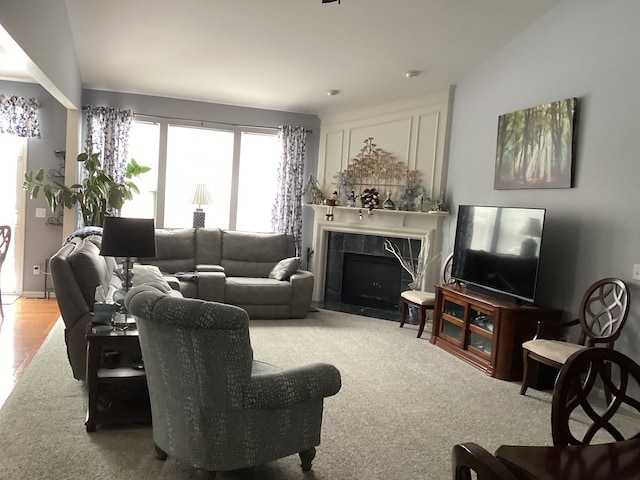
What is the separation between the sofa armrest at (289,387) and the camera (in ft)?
7.25

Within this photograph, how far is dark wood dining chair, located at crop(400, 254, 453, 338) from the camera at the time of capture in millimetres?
5414

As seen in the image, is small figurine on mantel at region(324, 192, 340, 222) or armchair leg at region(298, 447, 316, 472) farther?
small figurine on mantel at region(324, 192, 340, 222)

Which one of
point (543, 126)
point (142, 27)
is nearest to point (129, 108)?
point (142, 27)

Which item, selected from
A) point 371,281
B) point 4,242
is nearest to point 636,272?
point 371,281

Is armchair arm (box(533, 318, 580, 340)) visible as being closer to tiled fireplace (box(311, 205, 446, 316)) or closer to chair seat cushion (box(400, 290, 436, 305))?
chair seat cushion (box(400, 290, 436, 305))

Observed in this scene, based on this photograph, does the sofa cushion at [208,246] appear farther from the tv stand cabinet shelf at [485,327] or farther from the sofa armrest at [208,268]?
the tv stand cabinet shelf at [485,327]

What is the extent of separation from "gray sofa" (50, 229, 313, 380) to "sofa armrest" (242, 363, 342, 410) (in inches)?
69.1

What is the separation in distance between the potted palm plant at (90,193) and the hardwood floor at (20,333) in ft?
3.74

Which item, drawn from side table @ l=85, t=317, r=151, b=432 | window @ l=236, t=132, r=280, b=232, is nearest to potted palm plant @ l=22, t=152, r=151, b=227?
window @ l=236, t=132, r=280, b=232

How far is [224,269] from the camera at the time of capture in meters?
6.41

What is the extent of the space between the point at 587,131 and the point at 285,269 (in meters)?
3.53

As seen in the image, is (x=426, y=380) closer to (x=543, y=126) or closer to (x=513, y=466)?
(x=543, y=126)

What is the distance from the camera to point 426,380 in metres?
4.07

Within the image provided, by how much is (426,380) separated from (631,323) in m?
1.55
